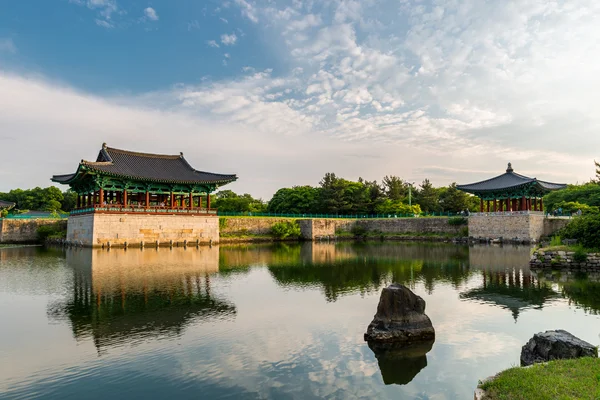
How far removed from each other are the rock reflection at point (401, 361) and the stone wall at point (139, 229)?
31.3m

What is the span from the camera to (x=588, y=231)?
2114cm

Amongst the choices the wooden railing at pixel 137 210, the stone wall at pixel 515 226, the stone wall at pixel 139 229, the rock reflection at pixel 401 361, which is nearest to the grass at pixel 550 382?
the rock reflection at pixel 401 361

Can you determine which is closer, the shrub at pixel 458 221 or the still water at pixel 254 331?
the still water at pixel 254 331

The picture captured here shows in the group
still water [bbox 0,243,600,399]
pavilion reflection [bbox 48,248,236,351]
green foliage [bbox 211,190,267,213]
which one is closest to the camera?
still water [bbox 0,243,600,399]

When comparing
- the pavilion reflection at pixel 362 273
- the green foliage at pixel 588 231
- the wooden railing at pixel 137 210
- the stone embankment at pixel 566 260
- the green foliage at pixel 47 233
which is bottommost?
the pavilion reflection at pixel 362 273

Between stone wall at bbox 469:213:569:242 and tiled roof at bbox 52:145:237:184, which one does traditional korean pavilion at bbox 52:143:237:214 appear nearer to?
tiled roof at bbox 52:145:237:184

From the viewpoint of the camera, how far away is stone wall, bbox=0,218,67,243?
3844cm

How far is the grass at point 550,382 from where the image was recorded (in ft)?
17.8

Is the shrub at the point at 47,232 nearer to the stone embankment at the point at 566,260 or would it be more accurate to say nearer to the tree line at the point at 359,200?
the tree line at the point at 359,200

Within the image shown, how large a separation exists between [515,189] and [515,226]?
4.32 meters

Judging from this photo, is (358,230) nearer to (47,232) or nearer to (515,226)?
(515,226)

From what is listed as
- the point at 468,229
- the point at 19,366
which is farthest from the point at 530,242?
the point at 19,366

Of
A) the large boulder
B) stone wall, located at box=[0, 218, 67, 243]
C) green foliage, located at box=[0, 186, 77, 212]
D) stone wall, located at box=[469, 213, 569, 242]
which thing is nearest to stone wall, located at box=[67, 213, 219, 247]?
stone wall, located at box=[0, 218, 67, 243]

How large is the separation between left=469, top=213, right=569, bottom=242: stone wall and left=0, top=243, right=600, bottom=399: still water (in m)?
24.9
